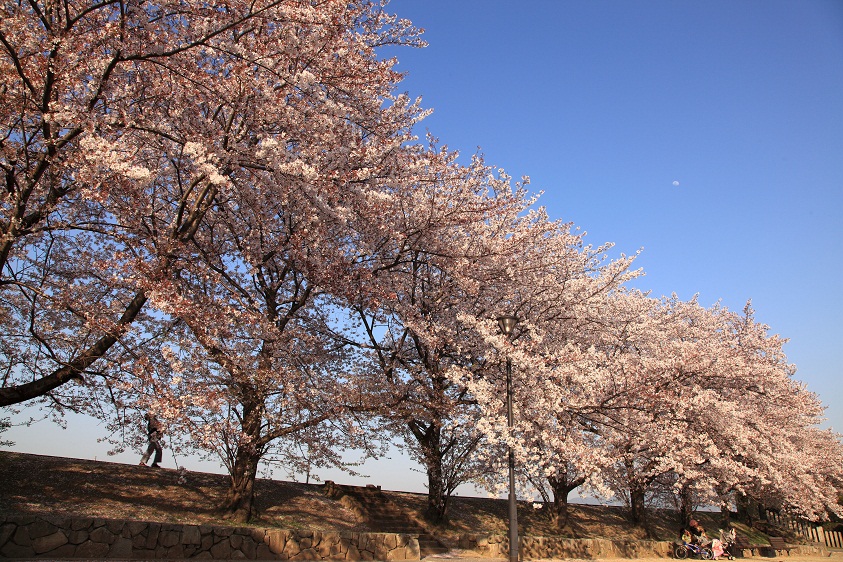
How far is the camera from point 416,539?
13844 mm

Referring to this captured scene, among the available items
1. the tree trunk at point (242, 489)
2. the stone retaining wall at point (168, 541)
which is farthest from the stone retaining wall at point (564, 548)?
the tree trunk at point (242, 489)

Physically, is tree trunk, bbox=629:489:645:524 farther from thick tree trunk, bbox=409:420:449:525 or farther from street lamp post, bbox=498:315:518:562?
street lamp post, bbox=498:315:518:562

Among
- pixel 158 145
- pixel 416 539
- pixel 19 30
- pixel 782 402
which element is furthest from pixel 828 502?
pixel 19 30

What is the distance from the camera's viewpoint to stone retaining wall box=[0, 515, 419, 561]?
915 cm

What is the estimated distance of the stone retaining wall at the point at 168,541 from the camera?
9.15m

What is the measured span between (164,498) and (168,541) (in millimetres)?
3019

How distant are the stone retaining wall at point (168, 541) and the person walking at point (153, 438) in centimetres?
182

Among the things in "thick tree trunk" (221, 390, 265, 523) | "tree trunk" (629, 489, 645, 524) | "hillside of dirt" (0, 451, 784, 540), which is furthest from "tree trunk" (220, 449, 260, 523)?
"tree trunk" (629, 489, 645, 524)

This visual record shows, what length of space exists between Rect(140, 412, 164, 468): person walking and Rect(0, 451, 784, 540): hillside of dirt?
1.58 feet

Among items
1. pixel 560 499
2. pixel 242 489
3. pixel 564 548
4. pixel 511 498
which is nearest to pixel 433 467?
pixel 511 498

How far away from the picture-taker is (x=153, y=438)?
11.6 m

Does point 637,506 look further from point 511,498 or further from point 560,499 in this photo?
point 511,498

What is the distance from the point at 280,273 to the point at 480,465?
351 inches

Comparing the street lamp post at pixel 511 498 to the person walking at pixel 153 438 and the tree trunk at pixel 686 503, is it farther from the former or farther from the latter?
the tree trunk at pixel 686 503
